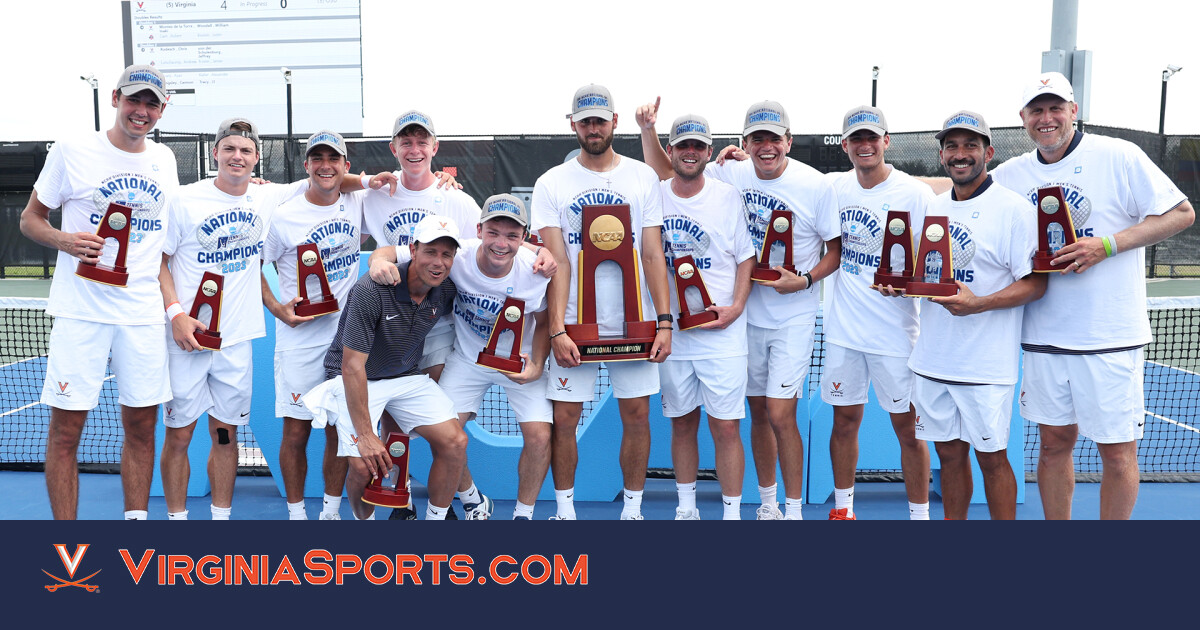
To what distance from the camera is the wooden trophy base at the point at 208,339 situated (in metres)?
4.62

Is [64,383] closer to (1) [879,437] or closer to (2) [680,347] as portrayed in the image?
(2) [680,347]

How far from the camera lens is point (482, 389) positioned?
4.95 meters

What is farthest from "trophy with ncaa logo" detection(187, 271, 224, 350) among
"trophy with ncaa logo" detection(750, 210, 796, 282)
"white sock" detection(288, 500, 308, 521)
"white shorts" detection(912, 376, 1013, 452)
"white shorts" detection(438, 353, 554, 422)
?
"white shorts" detection(912, 376, 1013, 452)

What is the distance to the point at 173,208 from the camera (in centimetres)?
465

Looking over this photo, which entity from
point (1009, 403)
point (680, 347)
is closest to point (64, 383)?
point (680, 347)

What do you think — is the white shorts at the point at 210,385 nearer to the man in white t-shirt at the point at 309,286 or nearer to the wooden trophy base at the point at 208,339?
the wooden trophy base at the point at 208,339

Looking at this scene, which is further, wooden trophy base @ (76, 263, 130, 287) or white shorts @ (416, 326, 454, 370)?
white shorts @ (416, 326, 454, 370)

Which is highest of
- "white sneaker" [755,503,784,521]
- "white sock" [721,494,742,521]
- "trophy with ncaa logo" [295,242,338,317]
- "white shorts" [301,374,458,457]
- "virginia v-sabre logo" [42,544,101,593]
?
"trophy with ncaa logo" [295,242,338,317]

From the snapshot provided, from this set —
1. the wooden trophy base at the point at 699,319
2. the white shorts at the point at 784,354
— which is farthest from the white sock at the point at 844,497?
the wooden trophy base at the point at 699,319

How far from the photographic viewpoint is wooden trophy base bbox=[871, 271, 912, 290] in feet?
14.0

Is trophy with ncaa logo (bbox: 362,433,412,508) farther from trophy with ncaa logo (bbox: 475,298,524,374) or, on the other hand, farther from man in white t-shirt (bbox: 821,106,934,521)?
man in white t-shirt (bbox: 821,106,934,521)

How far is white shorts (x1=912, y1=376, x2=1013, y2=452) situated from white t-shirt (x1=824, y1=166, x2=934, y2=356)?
1.55 ft

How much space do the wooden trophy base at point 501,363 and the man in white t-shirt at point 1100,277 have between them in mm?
2499

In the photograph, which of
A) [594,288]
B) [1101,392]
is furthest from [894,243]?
[594,288]
